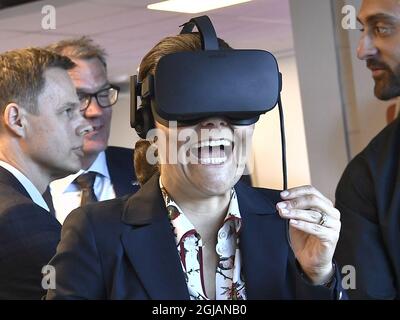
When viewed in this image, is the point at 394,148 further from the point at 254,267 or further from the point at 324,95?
the point at 324,95

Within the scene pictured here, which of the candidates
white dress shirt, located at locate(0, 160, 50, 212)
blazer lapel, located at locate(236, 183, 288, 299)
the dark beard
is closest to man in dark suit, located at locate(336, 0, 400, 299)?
the dark beard

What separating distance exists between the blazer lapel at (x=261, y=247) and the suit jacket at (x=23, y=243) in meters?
0.37

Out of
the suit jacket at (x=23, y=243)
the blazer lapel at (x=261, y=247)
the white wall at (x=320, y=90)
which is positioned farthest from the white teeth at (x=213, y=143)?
the white wall at (x=320, y=90)

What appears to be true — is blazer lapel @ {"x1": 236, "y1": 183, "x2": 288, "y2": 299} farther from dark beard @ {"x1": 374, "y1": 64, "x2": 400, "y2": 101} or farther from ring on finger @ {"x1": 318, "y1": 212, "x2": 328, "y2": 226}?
dark beard @ {"x1": 374, "y1": 64, "x2": 400, "y2": 101}

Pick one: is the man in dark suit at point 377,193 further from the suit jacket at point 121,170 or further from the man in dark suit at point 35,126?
the suit jacket at point 121,170

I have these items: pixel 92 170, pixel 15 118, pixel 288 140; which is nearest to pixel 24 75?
pixel 15 118

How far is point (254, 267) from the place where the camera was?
891 millimetres

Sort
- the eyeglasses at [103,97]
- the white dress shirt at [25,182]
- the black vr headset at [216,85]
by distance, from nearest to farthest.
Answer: the black vr headset at [216,85], the white dress shirt at [25,182], the eyeglasses at [103,97]

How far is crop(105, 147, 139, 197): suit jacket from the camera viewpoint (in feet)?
5.93

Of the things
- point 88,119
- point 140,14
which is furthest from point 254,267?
point 140,14

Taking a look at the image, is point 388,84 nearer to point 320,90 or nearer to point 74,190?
point 74,190

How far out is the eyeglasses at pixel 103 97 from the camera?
6.31 feet

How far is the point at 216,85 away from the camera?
827 mm

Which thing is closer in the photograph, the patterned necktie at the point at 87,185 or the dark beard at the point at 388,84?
the dark beard at the point at 388,84
